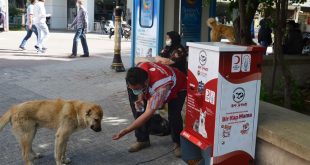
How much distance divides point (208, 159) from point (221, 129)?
347 millimetres

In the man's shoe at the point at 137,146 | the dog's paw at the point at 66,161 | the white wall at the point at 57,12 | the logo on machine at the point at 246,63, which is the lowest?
the dog's paw at the point at 66,161

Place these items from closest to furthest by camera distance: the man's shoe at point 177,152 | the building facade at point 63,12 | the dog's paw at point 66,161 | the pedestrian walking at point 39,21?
1. the dog's paw at point 66,161
2. the man's shoe at point 177,152
3. the pedestrian walking at point 39,21
4. the building facade at point 63,12

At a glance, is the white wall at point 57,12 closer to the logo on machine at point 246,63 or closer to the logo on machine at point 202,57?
the logo on machine at point 202,57

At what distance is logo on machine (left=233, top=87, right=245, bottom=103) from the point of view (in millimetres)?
3945

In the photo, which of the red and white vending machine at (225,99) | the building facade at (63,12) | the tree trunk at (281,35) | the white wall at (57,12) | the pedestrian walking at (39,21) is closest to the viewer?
the red and white vending machine at (225,99)

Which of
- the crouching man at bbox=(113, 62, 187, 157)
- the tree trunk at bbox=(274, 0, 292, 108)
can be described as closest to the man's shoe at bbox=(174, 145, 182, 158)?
the crouching man at bbox=(113, 62, 187, 157)

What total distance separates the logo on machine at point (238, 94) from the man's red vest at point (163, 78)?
0.89m

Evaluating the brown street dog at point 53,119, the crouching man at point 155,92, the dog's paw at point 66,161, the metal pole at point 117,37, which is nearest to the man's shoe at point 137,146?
the crouching man at point 155,92

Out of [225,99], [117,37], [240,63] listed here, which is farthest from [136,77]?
[117,37]

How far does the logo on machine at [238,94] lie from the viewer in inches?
155

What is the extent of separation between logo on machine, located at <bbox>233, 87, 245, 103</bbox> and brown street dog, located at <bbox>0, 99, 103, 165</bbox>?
4.70ft

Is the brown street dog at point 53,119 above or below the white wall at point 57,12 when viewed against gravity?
below

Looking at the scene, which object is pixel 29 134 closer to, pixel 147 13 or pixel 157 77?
pixel 157 77

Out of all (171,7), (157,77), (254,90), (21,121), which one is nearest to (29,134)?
(21,121)
